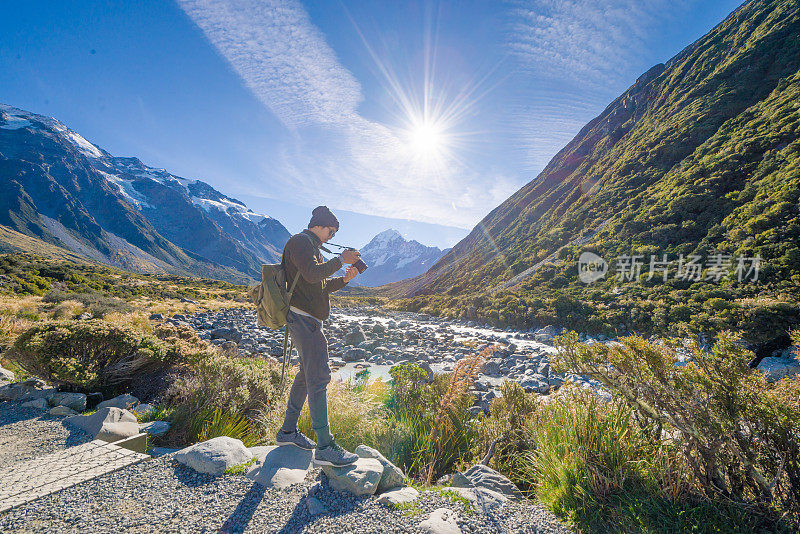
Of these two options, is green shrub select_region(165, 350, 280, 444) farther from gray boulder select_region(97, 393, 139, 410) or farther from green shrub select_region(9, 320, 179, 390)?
green shrub select_region(9, 320, 179, 390)

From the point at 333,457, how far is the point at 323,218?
2.63m

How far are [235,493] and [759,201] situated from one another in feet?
73.6

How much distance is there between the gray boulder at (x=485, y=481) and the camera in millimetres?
3160

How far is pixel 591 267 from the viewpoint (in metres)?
23.3

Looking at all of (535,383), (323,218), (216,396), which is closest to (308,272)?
(323,218)

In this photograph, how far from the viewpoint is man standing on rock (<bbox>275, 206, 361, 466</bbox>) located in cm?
326

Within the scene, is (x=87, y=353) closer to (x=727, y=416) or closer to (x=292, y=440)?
(x=292, y=440)

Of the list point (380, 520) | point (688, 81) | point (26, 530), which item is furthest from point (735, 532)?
point (688, 81)

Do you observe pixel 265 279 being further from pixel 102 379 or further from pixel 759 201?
pixel 759 201

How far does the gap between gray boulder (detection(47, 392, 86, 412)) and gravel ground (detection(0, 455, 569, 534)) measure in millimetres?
2962

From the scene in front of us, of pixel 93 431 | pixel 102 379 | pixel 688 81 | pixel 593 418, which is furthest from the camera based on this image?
pixel 688 81

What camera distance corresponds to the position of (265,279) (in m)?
3.37

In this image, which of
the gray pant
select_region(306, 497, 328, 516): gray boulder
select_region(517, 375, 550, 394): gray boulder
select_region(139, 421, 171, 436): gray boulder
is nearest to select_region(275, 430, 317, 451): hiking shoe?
the gray pant

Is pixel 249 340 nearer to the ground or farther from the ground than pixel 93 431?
nearer to the ground
